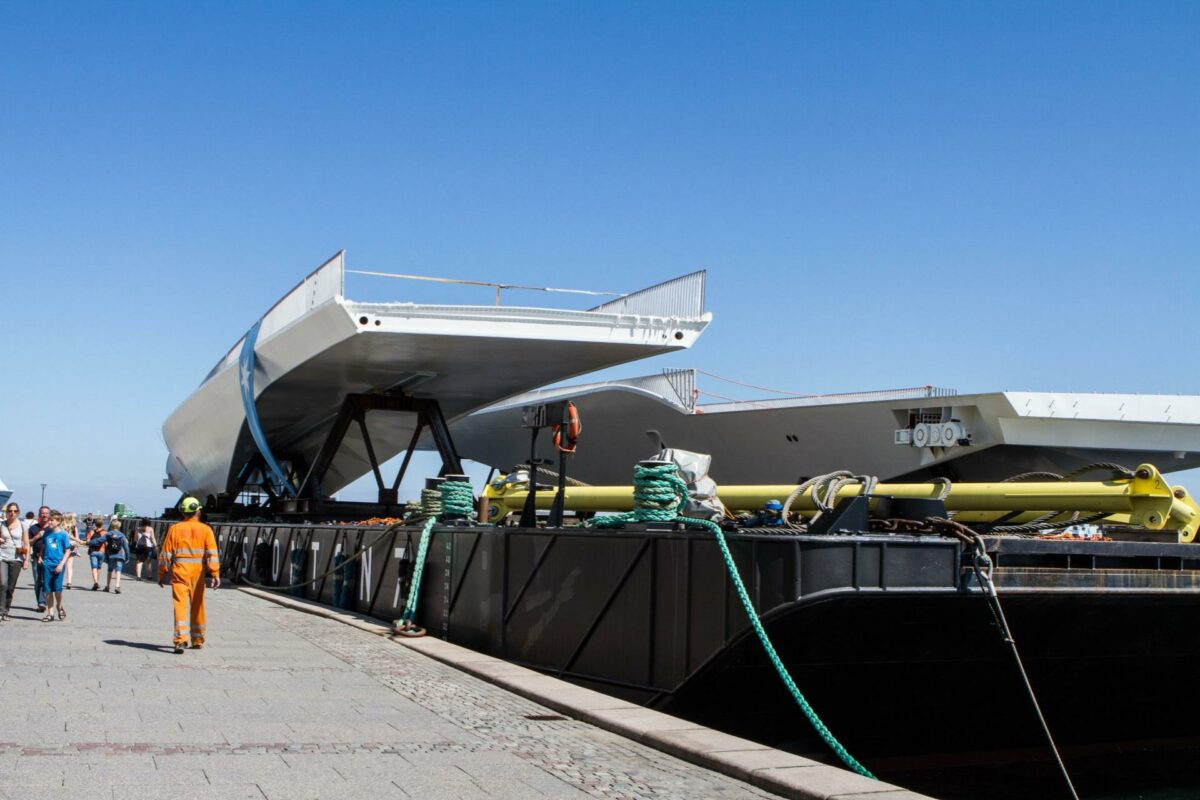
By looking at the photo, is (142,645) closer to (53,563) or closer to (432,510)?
(53,563)

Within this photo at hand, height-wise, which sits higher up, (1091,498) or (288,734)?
(1091,498)

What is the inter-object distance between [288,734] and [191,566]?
532 cm

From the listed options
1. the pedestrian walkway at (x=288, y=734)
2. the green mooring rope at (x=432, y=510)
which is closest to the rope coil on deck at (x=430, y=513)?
the green mooring rope at (x=432, y=510)

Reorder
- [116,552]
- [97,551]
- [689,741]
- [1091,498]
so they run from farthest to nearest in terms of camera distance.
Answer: [97,551] → [116,552] → [1091,498] → [689,741]

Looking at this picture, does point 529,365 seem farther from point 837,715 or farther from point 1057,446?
point 837,715

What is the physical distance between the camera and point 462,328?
27391 millimetres

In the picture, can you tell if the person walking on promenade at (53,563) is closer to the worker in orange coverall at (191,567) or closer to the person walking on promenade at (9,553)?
the person walking on promenade at (9,553)

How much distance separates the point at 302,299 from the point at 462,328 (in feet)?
13.8

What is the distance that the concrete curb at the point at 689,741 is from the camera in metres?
6.80

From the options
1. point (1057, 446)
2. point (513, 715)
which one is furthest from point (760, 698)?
point (1057, 446)

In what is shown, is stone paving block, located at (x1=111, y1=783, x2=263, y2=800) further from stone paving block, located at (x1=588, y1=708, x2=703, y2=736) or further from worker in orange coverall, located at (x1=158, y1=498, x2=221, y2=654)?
worker in orange coverall, located at (x1=158, y1=498, x2=221, y2=654)

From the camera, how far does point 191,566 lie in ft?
42.7

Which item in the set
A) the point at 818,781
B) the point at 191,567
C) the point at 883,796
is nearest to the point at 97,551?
the point at 191,567

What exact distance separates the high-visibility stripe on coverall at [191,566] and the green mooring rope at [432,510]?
304 cm
